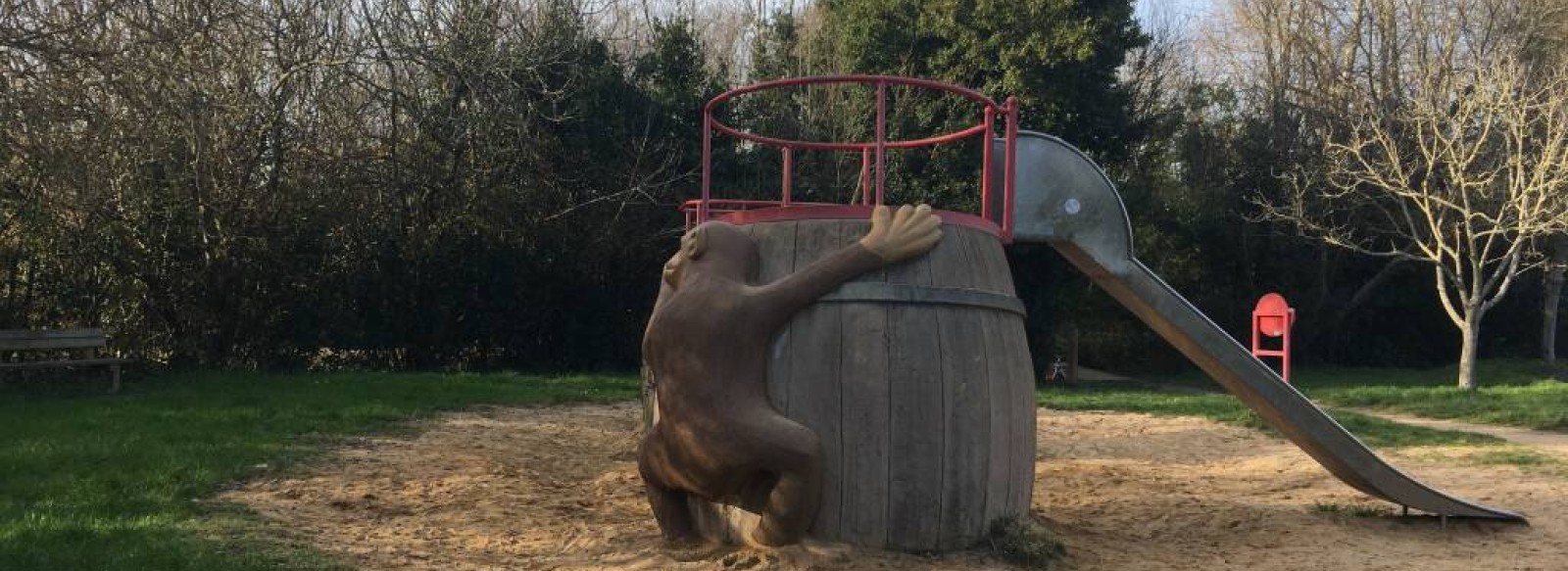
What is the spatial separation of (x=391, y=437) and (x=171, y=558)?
4.24 meters

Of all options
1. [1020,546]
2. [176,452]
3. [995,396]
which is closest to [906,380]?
[995,396]

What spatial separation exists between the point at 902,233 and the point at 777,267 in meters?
0.60

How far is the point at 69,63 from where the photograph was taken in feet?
31.0

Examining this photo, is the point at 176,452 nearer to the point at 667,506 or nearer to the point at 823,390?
the point at 667,506

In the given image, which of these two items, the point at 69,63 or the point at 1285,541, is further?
the point at 69,63

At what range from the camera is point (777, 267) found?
16.6ft

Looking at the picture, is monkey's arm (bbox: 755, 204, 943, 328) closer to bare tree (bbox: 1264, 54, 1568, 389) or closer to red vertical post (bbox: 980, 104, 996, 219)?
red vertical post (bbox: 980, 104, 996, 219)

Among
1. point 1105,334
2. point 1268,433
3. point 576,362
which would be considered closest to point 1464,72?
point 1105,334

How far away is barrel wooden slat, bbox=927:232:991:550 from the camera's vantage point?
488 centimetres

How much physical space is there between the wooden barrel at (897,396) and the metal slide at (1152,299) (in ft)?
4.13

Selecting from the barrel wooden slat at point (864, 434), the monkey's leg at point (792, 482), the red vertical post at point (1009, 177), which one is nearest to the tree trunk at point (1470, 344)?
the red vertical post at point (1009, 177)

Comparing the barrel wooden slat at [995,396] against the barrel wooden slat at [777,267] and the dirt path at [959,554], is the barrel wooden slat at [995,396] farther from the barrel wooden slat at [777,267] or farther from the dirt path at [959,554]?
the barrel wooden slat at [777,267]

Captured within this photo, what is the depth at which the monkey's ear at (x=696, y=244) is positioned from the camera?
200 inches

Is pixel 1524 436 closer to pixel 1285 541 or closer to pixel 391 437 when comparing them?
pixel 1285 541
